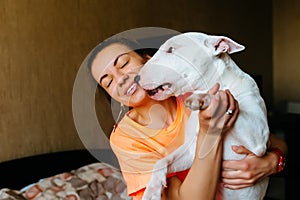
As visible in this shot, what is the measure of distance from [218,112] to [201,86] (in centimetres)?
12

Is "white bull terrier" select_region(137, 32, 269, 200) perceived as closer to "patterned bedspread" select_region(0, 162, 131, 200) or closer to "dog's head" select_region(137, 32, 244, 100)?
"dog's head" select_region(137, 32, 244, 100)

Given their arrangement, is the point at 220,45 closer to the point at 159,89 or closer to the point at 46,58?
the point at 159,89

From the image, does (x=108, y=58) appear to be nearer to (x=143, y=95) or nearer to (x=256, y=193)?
(x=143, y=95)

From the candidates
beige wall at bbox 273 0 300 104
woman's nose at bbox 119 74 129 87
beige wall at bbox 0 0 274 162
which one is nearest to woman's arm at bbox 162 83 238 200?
woman's nose at bbox 119 74 129 87

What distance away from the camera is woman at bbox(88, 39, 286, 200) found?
1029 millimetres

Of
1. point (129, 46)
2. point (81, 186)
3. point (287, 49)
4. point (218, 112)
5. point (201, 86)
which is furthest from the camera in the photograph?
point (287, 49)

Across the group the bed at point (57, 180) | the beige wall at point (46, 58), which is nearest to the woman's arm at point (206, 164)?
the bed at point (57, 180)

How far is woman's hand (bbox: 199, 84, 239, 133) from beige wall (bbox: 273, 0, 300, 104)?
428 cm

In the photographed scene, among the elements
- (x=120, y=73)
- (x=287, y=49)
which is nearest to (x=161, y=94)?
(x=120, y=73)

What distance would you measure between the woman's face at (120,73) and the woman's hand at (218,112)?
20 centimetres

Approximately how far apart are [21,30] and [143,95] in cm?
161

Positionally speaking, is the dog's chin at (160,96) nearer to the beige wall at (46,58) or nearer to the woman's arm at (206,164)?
the woman's arm at (206,164)

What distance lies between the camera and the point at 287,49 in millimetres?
5012

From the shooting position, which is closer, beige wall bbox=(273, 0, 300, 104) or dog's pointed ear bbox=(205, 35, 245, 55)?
dog's pointed ear bbox=(205, 35, 245, 55)
